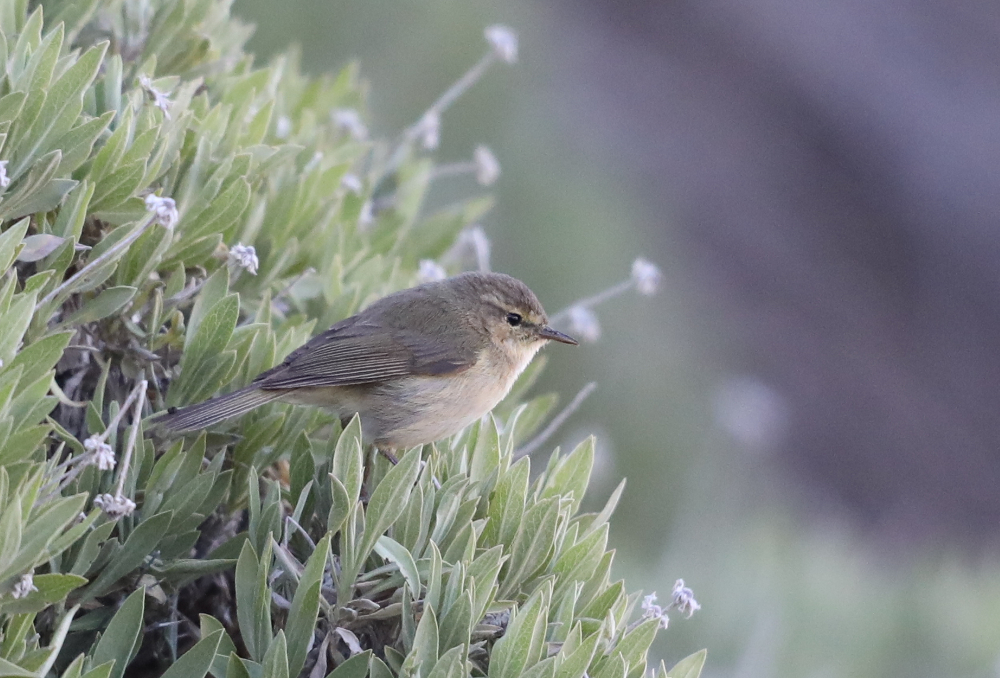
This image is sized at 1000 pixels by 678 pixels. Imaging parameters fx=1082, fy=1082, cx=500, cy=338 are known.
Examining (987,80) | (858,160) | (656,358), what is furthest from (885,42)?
(656,358)

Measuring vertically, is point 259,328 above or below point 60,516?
above

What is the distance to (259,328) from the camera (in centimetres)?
281

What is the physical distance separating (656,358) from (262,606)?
28.3 feet

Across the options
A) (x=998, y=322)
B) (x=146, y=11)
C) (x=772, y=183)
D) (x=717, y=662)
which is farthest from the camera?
(x=772, y=183)

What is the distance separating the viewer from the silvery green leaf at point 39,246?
2301 millimetres

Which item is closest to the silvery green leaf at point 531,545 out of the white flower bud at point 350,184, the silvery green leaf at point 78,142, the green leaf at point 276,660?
the green leaf at point 276,660

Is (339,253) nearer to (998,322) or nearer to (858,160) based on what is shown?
(998,322)

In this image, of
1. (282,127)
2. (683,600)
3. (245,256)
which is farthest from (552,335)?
(683,600)

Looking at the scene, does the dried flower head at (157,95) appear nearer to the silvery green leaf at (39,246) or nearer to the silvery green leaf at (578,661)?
the silvery green leaf at (39,246)

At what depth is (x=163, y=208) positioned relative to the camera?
2.41 metres

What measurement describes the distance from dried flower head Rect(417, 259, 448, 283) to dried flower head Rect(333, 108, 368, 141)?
0.58 m

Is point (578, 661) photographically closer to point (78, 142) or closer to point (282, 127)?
point (78, 142)

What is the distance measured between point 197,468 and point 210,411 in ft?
0.70

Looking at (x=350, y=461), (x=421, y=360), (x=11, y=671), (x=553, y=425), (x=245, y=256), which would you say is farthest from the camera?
(x=421, y=360)
